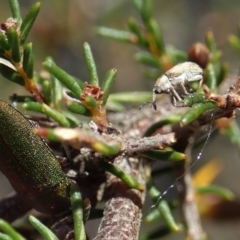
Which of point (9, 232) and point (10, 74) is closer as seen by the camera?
point (9, 232)

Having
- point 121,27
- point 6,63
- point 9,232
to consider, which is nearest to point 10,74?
point 6,63

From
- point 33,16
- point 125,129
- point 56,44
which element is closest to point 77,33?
point 56,44

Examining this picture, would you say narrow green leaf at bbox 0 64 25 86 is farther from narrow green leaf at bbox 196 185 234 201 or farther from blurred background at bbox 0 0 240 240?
blurred background at bbox 0 0 240 240

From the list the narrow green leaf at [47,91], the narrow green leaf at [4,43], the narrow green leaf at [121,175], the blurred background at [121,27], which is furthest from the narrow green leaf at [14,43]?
the blurred background at [121,27]

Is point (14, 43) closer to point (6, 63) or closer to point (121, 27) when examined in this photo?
point (6, 63)

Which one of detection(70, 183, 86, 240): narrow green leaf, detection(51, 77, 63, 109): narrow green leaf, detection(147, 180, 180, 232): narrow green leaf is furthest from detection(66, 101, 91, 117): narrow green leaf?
detection(147, 180, 180, 232): narrow green leaf

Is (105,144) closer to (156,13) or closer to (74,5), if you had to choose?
(74,5)
